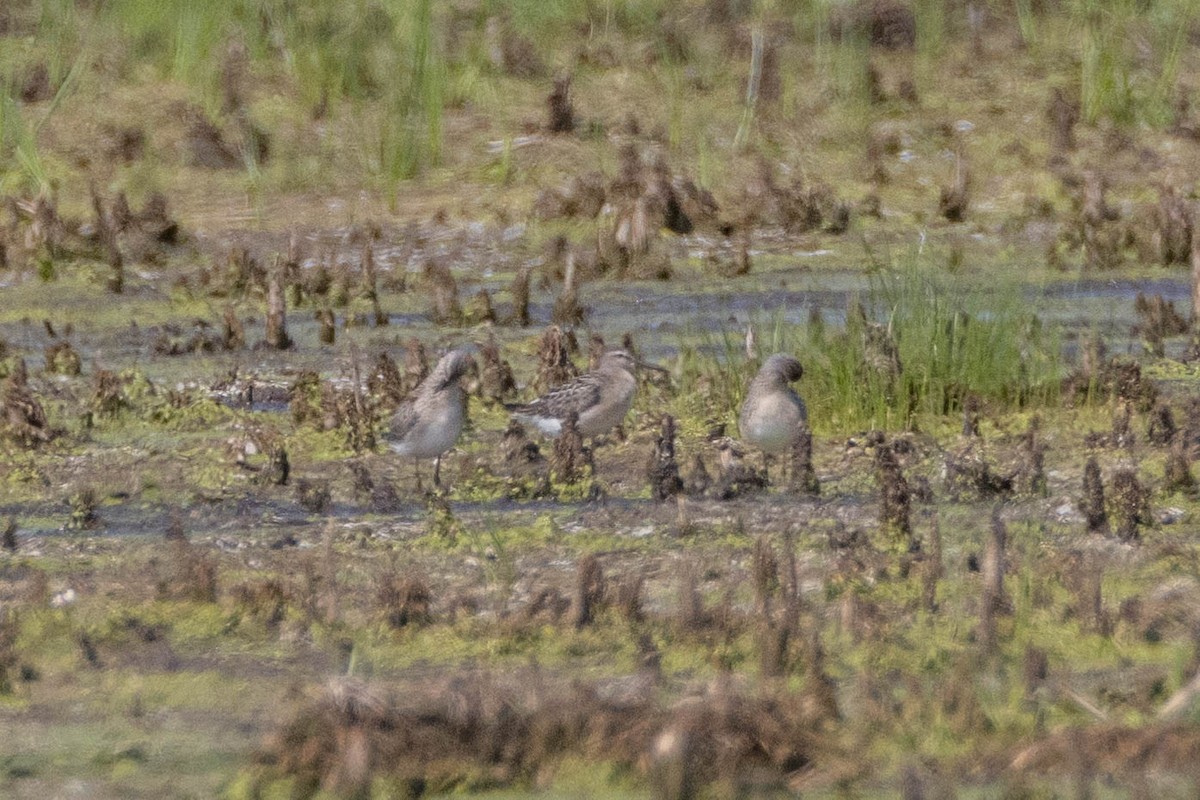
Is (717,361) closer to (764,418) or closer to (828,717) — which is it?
(764,418)

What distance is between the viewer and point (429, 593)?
19.7 feet

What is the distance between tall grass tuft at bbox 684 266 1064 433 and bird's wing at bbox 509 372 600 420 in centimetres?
59

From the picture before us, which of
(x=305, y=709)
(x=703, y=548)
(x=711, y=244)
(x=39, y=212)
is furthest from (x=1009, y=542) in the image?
(x=39, y=212)

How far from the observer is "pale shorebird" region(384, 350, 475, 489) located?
24.0ft

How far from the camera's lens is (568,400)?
7617mm

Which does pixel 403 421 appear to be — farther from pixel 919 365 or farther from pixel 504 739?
pixel 504 739

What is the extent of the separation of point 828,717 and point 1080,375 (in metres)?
3.33

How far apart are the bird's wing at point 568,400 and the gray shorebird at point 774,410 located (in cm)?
54

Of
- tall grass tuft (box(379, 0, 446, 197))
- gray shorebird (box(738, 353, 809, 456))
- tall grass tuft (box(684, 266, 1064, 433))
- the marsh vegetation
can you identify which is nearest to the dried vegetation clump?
the marsh vegetation

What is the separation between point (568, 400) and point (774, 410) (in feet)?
2.66

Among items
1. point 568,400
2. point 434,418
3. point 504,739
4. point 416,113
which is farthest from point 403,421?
point 416,113

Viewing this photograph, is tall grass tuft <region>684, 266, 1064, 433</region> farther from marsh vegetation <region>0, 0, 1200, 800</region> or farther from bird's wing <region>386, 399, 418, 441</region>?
bird's wing <region>386, 399, 418, 441</region>

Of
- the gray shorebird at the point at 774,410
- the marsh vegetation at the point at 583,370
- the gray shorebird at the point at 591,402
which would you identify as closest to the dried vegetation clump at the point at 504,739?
the marsh vegetation at the point at 583,370

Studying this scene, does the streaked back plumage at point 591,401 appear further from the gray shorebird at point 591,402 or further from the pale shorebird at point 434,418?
the pale shorebird at point 434,418
